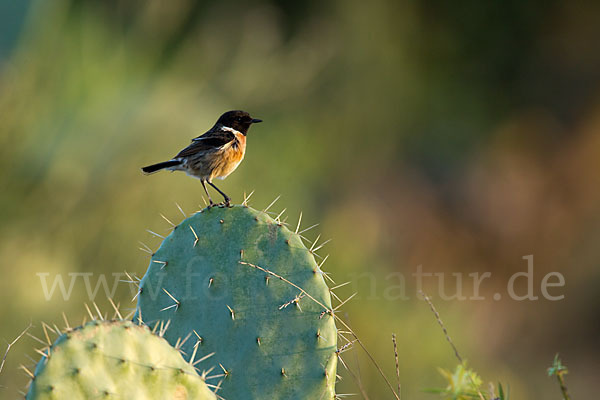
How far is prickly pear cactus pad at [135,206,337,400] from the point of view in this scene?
2.21 meters

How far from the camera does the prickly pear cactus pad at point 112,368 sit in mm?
1553

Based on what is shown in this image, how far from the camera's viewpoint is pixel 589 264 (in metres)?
8.81

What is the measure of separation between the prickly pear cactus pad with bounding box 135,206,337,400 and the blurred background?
284 cm

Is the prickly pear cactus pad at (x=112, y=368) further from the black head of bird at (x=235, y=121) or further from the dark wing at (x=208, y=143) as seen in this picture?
the black head of bird at (x=235, y=121)

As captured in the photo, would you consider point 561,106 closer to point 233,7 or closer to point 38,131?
point 233,7

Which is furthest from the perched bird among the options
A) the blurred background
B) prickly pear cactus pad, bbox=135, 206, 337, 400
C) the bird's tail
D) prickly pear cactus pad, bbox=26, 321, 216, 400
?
the blurred background

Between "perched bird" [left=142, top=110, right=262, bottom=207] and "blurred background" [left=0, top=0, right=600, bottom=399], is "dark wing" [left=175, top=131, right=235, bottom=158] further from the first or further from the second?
"blurred background" [left=0, top=0, right=600, bottom=399]

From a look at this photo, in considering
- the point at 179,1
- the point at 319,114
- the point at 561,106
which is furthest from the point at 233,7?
the point at 561,106

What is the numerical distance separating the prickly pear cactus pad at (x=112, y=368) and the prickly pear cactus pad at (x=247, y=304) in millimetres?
487

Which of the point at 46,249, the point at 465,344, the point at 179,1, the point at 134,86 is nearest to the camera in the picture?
the point at 46,249

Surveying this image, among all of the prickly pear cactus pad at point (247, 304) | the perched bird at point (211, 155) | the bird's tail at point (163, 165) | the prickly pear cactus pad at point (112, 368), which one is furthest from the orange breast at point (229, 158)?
the prickly pear cactus pad at point (112, 368)

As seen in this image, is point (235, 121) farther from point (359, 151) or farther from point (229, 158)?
point (359, 151)

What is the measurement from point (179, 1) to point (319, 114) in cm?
201

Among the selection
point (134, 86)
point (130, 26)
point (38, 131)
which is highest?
point (130, 26)
